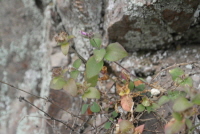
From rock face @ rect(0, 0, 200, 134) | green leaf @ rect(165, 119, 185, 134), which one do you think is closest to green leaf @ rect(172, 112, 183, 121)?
green leaf @ rect(165, 119, 185, 134)

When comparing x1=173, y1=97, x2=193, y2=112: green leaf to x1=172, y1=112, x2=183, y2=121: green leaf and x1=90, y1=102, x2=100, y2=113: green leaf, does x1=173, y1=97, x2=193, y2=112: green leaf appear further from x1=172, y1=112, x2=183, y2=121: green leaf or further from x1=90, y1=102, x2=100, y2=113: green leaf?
x1=90, y1=102, x2=100, y2=113: green leaf

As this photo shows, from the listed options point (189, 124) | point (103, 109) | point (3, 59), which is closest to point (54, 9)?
point (3, 59)

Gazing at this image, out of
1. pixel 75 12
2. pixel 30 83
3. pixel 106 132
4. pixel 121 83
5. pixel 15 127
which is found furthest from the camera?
pixel 30 83

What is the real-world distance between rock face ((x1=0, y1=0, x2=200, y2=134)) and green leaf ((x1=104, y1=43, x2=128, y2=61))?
0.90ft

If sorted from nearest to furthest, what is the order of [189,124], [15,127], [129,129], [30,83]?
[189,124] → [129,129] → [15,127] → [30,83]

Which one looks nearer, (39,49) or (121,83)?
(121,83)

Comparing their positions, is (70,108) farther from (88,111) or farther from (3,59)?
(3,59)

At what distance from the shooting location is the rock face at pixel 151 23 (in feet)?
3.80

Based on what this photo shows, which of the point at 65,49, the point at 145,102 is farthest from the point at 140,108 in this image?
the point at 65,49

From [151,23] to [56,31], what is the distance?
0.77m

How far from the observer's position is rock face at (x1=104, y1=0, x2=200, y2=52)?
1.16 meters

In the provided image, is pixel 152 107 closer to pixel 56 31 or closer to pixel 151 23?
pixel 151 23

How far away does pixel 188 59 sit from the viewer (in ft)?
4.13

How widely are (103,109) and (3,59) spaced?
1.10 metres
